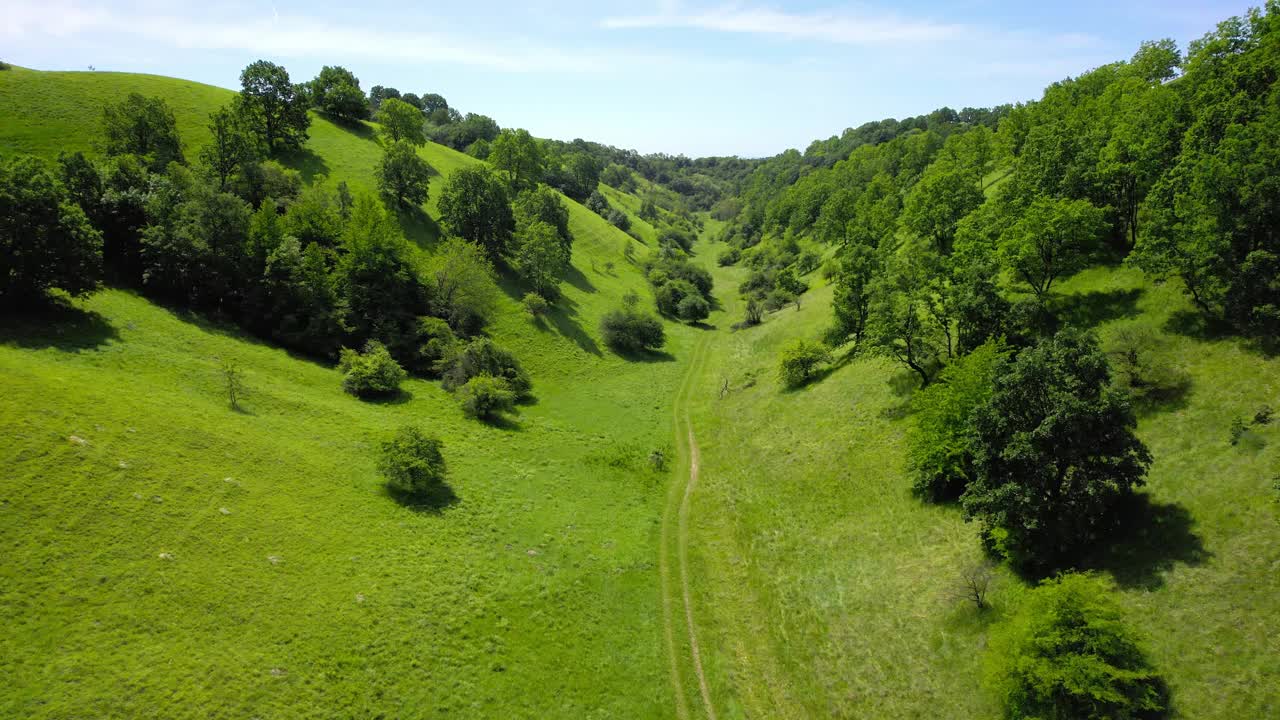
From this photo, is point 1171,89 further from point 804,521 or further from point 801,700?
point 801,700

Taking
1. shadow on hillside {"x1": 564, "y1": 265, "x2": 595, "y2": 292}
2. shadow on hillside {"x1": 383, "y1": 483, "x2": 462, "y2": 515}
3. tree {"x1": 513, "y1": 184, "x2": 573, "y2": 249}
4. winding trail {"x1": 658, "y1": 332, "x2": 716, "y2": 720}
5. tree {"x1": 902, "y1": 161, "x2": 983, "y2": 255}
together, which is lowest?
winding trail {"x1": 658, "y1": 332, "x2": 716, "y2": 720}

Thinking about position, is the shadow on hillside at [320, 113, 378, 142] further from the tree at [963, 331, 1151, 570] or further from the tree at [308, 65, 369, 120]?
the tree at [963, 331, 1151, 570]

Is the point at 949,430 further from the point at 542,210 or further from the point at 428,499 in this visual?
the point at 542,210

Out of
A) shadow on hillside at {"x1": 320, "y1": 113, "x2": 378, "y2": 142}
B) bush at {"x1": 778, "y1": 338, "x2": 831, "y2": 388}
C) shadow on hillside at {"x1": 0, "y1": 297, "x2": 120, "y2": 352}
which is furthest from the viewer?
shadow on hillside at {"x1": 320, "y1": 113, "x2": 378, "y2": 142}

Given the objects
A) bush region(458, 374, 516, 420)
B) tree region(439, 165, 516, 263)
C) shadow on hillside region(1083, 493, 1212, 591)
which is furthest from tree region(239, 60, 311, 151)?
shadow on hillside region(1083, 493, 1212, 591)

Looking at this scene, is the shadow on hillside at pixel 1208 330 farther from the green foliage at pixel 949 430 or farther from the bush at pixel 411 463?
the bush at pixel 411 463

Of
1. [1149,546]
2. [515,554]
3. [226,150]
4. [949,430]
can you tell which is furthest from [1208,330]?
[226,150]
